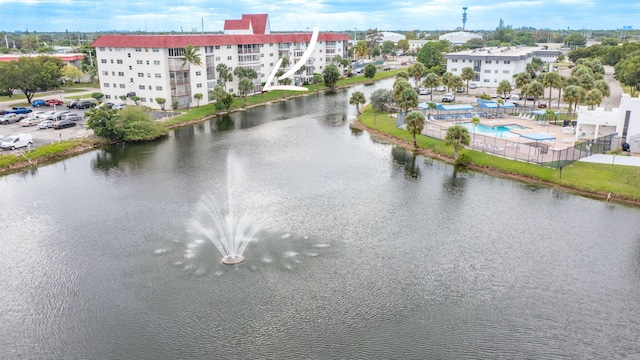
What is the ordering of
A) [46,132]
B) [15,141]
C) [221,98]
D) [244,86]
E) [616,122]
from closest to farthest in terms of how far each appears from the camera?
[616,122], [15,141], [46,132], [221,98], [244,86]

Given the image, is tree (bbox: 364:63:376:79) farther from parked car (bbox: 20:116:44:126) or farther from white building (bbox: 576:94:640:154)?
parked car (bbox: 20:116:44:126)

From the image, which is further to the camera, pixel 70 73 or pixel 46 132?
pixel 70 73

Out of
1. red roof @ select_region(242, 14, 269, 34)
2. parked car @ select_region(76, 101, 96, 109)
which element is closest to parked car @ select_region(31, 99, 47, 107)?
parked car @ select_region(76, 101, 96, 109)

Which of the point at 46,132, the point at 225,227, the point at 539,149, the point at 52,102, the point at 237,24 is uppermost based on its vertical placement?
the point at 237,24

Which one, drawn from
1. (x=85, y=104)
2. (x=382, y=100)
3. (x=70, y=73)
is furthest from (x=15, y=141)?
(x=382, y=100)

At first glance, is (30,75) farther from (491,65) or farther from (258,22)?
(491,65)

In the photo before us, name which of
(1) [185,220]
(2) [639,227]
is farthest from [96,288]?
(2) [639,227]

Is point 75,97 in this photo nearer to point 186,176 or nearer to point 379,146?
point 186,176

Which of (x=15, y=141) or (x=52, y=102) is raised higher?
(x=52, y=102)
